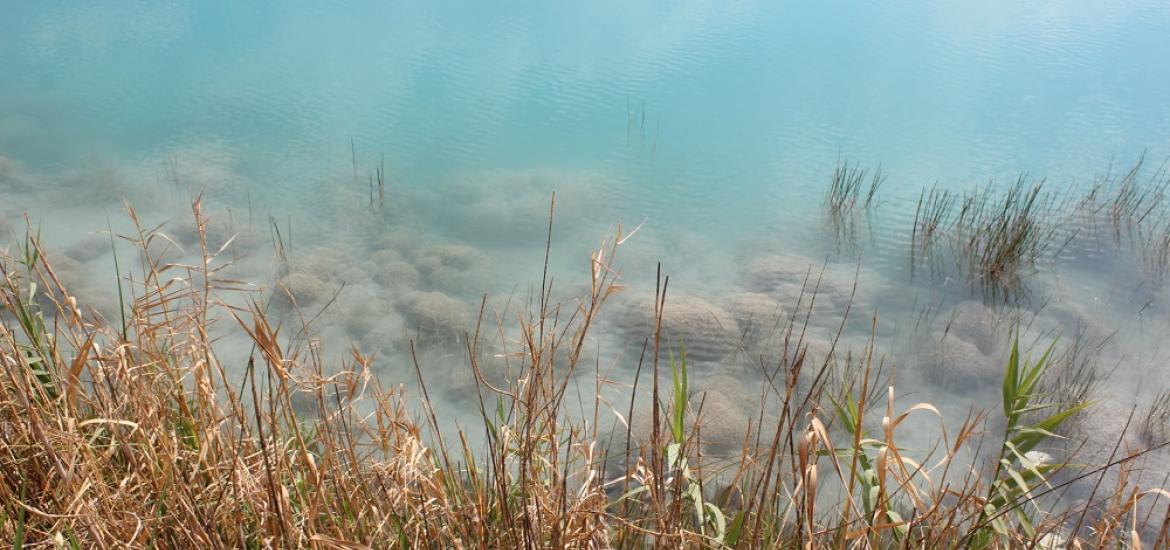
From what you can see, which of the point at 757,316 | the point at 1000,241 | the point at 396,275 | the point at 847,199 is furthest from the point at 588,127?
the point at 1000,241

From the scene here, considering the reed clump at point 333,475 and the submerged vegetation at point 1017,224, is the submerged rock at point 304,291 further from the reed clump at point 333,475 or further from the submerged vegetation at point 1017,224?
the submerged vegetation at point 1017,224

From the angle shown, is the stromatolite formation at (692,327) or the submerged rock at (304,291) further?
the submerged rock at (304,291)

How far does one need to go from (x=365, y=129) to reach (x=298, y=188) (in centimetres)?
111

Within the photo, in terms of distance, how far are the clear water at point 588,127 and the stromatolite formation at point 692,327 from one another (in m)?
0.11

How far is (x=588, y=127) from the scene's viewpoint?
5.91m

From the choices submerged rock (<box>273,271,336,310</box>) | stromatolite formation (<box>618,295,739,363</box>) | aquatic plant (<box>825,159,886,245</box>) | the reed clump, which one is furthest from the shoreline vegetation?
aquatic plant (<box>825,159,886,245</box>)

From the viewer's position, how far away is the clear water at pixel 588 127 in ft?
13.1

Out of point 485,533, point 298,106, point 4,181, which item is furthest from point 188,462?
point 298,106

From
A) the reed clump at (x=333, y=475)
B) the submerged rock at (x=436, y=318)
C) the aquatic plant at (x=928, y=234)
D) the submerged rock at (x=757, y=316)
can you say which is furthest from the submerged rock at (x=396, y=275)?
the aquatic plant at (x=928, y=234)

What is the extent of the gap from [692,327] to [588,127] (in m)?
2.89

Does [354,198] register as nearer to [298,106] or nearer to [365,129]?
[365,129]

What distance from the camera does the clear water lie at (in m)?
3.98

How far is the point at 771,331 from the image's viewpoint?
3.40 meters

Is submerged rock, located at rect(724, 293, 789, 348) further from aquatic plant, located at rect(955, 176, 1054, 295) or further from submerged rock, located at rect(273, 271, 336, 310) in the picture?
submerged rock, located at rect(273, 271, 336, 310)
